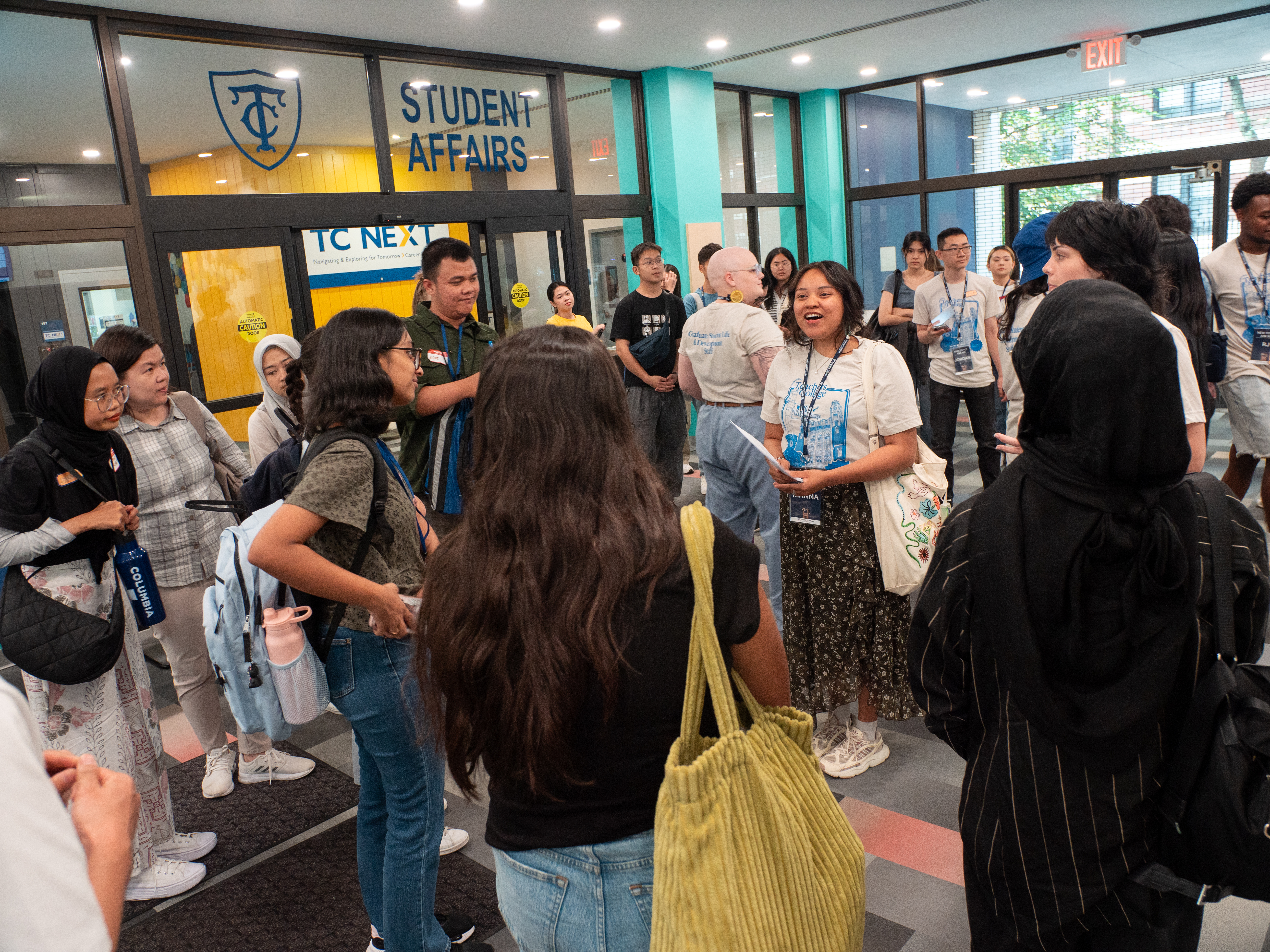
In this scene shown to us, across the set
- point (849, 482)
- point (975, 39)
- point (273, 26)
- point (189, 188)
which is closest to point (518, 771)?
point (849, 482)

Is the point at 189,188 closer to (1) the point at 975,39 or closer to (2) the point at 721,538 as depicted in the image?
(2) the point at 721,538

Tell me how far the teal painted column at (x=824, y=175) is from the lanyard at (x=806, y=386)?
7.82m

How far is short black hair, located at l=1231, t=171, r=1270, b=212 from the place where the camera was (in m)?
3.62

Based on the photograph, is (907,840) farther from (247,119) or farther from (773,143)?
(773,143)

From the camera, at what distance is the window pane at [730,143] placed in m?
9.36

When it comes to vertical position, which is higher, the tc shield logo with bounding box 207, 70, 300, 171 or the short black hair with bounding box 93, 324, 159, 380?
the tc shield logo with bounding box 207, 70, 300, 171

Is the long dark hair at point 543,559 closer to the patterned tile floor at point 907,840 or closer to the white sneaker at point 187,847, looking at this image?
the patterned tile floor at point 907,840

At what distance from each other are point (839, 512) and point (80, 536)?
2.14 meters

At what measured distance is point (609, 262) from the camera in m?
8.31

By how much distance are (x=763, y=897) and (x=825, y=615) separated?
1.77 m

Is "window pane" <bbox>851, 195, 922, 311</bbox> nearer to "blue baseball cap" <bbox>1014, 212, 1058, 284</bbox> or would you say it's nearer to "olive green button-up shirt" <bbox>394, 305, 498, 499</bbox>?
"blue baseball cap" <bbox>1014, 212, 1058, 284</bbox>

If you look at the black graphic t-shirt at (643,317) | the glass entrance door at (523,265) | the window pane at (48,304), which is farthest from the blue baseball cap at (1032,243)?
the window pane at (48,304)

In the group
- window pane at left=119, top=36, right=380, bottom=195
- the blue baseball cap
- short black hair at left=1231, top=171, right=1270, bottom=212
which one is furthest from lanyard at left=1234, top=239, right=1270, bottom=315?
window pane at left=119, top=36, right=380, bottom=195

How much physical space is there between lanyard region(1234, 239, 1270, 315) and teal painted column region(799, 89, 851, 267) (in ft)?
21.5
